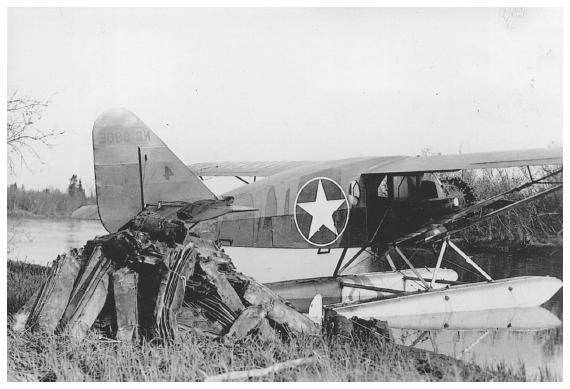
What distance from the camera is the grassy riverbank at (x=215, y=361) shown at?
14.9ft

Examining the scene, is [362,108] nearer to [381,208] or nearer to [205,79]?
[381,208]

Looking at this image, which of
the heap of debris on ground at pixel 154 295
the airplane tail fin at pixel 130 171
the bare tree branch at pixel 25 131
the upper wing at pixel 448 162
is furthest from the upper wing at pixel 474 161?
the bare tree branch at pixel 25 131

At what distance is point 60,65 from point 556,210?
1139 cm

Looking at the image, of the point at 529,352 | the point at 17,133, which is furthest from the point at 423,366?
the point at 17,133

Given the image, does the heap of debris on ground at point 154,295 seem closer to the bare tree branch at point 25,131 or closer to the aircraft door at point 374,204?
the bare tree branch at point 25,131

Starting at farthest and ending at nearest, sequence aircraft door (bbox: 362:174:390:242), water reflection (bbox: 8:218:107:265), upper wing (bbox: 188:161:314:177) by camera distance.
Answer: upper wing (bbox: 188:161:314:177) → water reflection (bbox: 8:218:107:265) → aircraft door (bbox: 362:174:390:242)

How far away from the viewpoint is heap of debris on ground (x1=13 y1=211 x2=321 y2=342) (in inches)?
197

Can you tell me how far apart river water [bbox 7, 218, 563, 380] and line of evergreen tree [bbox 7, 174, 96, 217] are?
256 mm

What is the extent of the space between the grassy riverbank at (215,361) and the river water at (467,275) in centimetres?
80

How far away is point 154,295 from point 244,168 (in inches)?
223

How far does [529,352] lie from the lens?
19.6 feet

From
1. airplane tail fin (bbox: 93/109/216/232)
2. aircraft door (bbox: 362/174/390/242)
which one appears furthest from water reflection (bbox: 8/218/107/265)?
aircraft door (bbox: 362/174/390/242)

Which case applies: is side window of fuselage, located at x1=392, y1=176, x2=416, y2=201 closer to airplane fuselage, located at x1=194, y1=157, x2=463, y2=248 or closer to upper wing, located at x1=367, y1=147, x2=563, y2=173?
airplane fuselage, located at x1=194, y1=157, x2=463, y2=248

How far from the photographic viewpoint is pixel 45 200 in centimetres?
1001
